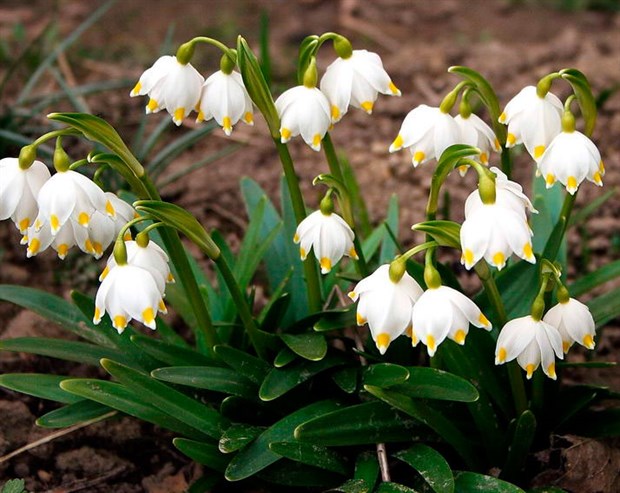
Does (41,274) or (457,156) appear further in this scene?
(41,274)

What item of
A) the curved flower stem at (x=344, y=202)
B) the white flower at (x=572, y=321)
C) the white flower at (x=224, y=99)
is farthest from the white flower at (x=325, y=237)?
the white flower at (x=572, y=321)

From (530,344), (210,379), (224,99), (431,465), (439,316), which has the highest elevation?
(224,99)

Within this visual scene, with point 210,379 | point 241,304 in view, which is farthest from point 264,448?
point 241,304

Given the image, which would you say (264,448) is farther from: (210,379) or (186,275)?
(186,275)

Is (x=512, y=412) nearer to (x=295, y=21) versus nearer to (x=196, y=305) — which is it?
(x=196, y=305)

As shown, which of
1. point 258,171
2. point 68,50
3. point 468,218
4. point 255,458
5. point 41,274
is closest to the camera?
point 468,218

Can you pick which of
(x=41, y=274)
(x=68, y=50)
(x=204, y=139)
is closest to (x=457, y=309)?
(x=41, y=274)

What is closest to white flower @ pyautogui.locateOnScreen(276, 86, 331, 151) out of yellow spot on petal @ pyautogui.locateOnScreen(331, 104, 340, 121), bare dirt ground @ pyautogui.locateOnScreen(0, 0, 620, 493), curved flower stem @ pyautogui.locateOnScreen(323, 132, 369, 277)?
yellow spot on petal @ pyautogui.locateOnScreen(331, 104, 340, 121)
